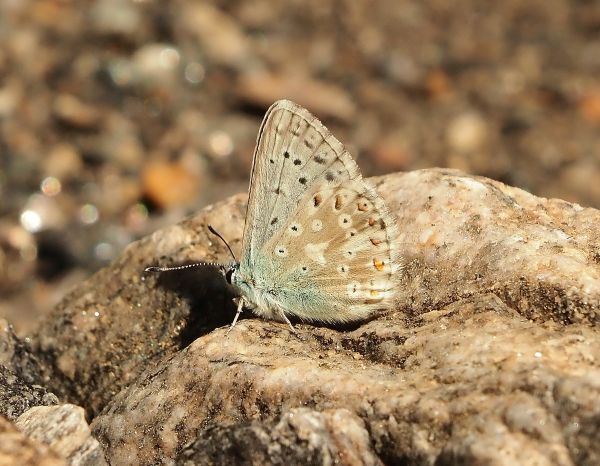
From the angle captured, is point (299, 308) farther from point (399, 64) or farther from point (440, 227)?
point (399, 64)

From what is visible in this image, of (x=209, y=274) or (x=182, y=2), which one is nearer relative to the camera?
(x=209, y=274)

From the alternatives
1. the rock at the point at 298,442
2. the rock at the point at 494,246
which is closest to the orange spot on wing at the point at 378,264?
the rock at the point at 494,246

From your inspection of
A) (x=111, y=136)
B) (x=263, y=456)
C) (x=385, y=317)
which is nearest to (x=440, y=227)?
(x=385, y=317)

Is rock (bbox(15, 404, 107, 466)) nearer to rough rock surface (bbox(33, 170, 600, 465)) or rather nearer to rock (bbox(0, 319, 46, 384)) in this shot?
rough rock surface (bbox(33, 170, 600, 465))

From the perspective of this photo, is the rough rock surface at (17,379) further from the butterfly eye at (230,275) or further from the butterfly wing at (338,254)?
the butterfly wing at (338,254)

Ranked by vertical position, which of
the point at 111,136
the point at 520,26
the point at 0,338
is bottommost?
the point at 0,338
